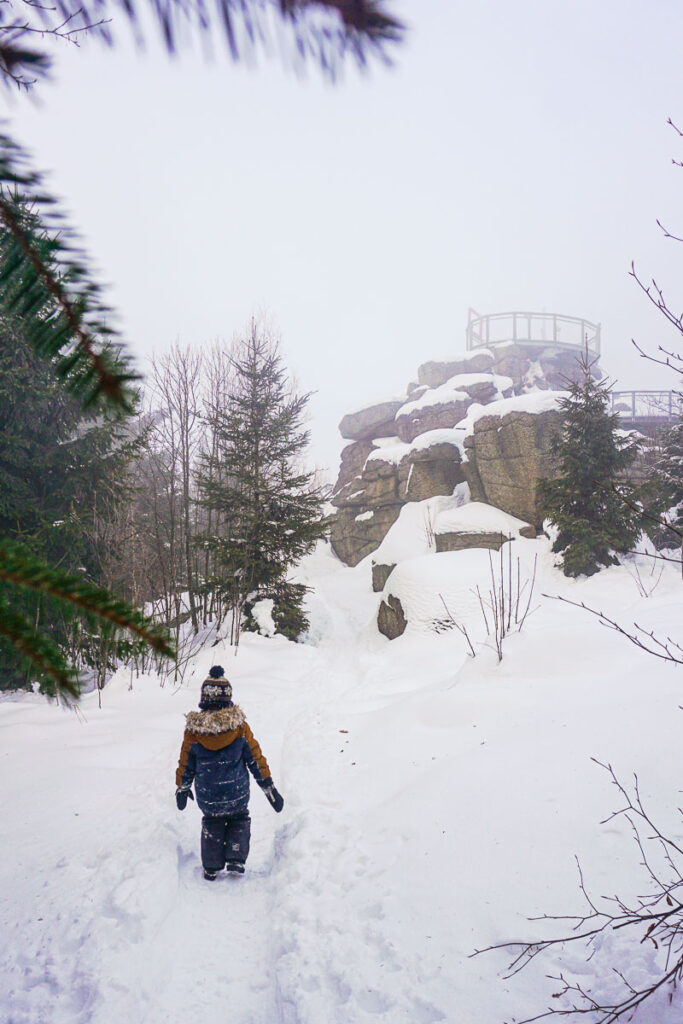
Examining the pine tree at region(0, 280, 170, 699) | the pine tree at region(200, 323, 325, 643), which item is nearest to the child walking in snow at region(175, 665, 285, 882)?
the pine tree at region(0, 280, 170, 699)

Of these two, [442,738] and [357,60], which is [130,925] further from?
[357,60]

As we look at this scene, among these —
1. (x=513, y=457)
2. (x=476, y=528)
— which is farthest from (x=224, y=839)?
(x=513, y=457)

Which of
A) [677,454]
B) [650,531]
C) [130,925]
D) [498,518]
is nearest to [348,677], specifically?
[130,925]

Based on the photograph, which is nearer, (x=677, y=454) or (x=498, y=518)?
(x=677, y=454)

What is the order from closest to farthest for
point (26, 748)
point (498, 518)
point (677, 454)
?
point (26, 748), point (677, 454), point (498, 518)

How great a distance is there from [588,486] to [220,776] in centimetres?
1144

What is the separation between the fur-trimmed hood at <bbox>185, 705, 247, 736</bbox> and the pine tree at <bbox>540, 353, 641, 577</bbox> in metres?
10.2

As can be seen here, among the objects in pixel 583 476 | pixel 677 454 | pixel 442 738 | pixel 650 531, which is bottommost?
pixel 442 738

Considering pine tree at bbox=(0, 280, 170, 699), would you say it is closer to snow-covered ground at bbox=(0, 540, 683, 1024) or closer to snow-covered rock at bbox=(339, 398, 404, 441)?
snow-covered ground at bbox=(0, 540, 683, 1024)

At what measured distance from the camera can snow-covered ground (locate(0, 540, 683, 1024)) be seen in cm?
253

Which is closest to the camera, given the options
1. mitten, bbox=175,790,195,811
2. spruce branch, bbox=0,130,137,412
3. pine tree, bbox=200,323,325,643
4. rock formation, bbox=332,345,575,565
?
spruce branch, bbox=0,130,137,412

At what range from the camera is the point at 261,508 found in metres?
12.3

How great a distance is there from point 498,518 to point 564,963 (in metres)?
15.3

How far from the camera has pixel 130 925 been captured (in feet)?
9.65
